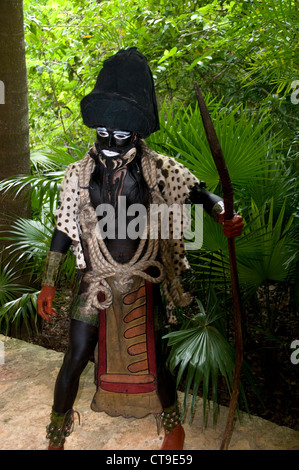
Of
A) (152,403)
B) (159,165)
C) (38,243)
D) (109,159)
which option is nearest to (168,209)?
(159,165)

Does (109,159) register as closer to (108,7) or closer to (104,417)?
(104,417)

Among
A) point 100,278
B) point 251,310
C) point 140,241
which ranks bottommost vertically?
point 251,310

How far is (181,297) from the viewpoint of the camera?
92.4 inches

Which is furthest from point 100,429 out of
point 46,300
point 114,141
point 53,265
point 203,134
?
point 203,134

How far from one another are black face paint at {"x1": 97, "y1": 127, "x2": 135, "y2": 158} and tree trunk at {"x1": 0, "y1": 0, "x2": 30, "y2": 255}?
5.94ft

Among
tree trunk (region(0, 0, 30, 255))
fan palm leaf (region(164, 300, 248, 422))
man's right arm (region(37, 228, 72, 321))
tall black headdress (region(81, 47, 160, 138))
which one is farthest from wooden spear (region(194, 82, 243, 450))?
tree trunk (region(0, 0, 30, 255))

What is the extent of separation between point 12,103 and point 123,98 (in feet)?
6.60

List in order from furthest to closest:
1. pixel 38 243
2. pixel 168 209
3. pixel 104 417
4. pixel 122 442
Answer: pixel 38 243, pixel 104 417, pixel 122 442, pixel 168 209

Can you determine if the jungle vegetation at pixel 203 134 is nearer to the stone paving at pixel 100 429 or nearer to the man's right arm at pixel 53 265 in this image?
the stone paving at pixel 100 429

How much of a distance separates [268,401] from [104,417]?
1.21m

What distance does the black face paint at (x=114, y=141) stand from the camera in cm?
202

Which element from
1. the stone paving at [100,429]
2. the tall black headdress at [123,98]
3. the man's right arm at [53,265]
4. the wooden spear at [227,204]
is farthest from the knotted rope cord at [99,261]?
the stone paving at [100,429]

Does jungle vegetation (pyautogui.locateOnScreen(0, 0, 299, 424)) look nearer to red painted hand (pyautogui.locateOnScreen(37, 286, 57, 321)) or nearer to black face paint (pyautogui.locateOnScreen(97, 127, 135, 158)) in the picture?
black face paint (pyautogui.locateOnScreen(97, 127, 135, 158))

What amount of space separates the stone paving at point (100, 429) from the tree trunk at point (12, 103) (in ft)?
4.26
